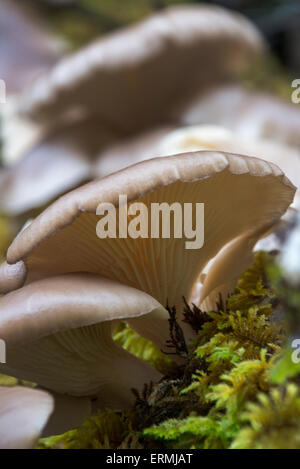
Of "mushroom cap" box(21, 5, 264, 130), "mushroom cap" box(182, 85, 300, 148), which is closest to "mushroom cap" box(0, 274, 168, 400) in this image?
"mushroom cap" box(182, 85, 300, 148)

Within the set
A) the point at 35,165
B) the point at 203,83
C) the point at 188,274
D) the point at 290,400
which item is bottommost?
the point at 290,400

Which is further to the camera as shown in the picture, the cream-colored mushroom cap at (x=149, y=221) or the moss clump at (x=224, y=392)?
the cream-colored mushroom cap at (x=149, y=221)

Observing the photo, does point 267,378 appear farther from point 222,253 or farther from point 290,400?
point 222,253

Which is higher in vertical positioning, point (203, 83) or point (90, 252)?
point (203, 83)

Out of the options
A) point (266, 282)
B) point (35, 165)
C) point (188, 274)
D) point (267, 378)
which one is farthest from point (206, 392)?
point (35, 165)

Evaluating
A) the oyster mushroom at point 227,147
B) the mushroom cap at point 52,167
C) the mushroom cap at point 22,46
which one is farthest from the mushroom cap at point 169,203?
the mushroom cap at point 22,46

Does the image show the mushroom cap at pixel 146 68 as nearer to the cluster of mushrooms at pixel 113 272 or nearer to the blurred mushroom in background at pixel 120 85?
the blurred mushroom in background at pixel 120 85
